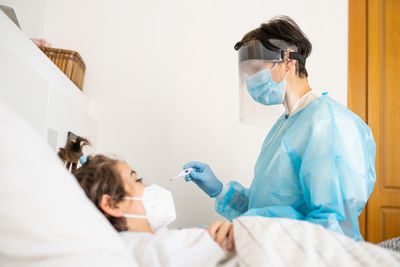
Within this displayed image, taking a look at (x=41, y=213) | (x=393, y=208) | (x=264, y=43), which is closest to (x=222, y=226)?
(x=41, y=213)

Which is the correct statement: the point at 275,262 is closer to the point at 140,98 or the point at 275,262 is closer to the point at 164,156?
the point at 164,156

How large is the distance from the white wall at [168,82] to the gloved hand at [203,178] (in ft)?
1.30

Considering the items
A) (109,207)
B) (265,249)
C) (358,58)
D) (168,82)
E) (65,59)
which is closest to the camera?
(265,249)

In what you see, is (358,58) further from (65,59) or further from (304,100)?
(65,59)

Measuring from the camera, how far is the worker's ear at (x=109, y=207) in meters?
0.83

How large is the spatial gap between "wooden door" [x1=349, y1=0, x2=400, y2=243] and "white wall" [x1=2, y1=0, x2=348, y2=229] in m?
0.67

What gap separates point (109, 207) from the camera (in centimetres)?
83

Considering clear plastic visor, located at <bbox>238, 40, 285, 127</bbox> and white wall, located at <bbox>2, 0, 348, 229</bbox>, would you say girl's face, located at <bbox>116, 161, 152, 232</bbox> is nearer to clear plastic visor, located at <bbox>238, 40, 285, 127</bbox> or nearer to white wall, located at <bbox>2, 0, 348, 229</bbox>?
clear plastic visor, located at <bbox>238, 40, 285, 127</bbox>

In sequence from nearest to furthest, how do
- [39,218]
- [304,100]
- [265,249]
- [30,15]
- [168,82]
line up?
[39,218], [265,249], [304,100], [30,15], [168,82]

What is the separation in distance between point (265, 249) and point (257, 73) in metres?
0.81

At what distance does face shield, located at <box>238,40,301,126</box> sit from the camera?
4.10 ft

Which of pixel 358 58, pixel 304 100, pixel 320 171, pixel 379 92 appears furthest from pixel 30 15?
pixel 379 92

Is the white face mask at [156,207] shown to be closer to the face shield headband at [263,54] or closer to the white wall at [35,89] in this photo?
the white wall at [35,89]

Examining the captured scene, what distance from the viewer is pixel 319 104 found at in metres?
1.10
